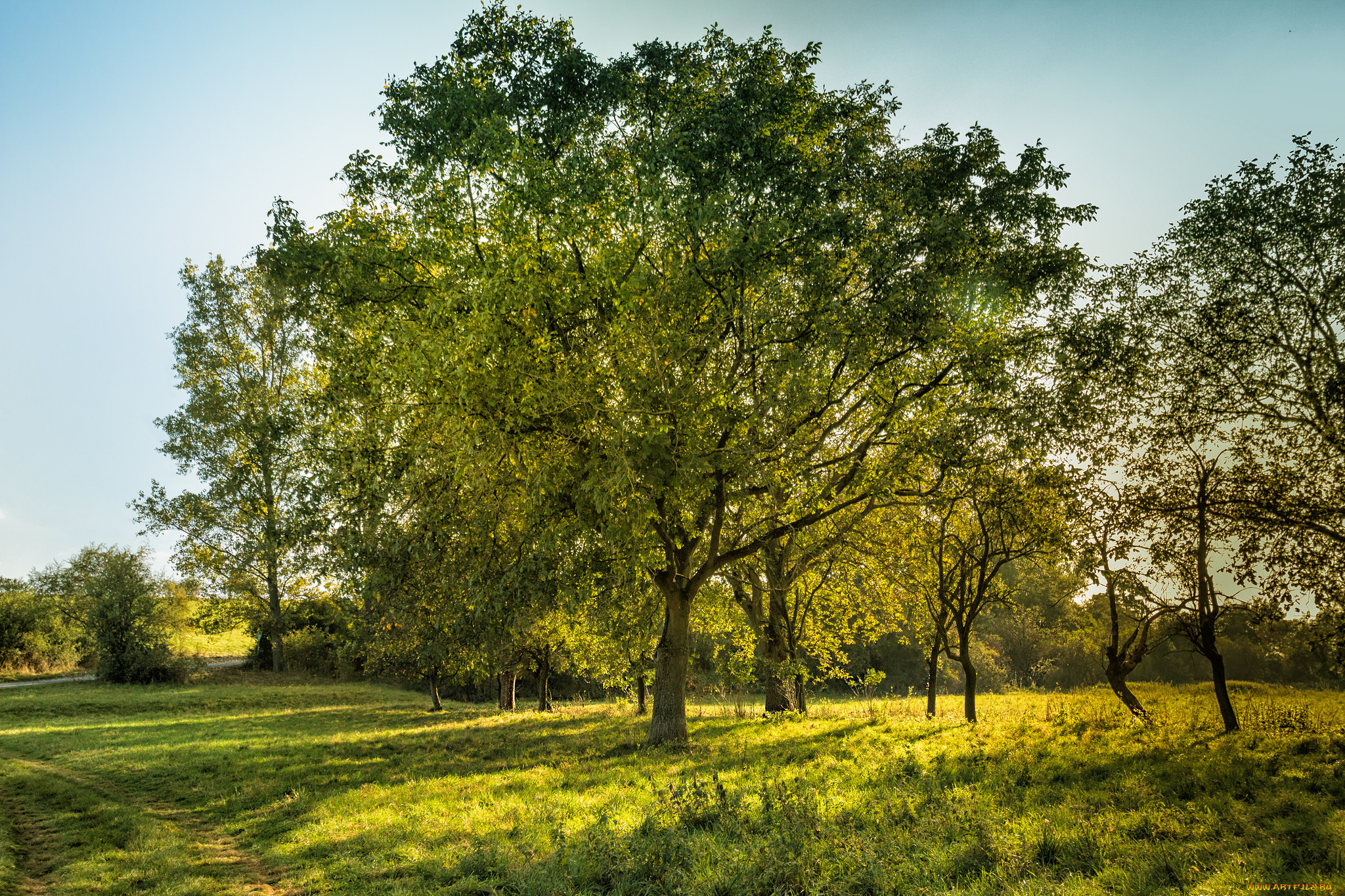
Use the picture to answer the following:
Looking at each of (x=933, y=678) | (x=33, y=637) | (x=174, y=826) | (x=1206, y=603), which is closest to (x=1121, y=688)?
(x=1206, y=603)

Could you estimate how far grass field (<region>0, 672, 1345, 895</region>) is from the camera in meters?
6.41

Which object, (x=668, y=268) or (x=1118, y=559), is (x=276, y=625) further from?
(x=1118, y=559)

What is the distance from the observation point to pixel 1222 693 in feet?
44.7

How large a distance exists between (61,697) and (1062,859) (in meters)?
37.0

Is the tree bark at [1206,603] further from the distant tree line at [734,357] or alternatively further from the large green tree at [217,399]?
the large green tree at [217,399]

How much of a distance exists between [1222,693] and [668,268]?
47.6 feet

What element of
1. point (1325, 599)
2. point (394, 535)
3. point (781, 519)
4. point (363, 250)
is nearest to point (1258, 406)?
point (1325, 599)

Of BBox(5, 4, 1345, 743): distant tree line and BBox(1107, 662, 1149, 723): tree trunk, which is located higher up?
BBox(5, 4, 1345, 743): distant tree line

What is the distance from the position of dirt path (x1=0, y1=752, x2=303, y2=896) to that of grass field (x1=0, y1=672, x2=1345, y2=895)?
0.19 ft

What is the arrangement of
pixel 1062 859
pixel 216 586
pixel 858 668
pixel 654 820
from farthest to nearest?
pixel 858 668 → pixel 216 586 → pixel 654 820 → pixel 1062 859

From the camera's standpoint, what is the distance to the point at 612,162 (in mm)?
13766

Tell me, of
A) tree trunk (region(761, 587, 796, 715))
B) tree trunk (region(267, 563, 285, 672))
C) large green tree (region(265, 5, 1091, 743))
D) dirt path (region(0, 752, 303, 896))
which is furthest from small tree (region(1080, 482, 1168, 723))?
tree trunk (region(267, 563, 285, 672))

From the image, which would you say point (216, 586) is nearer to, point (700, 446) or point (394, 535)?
point (394, 535)

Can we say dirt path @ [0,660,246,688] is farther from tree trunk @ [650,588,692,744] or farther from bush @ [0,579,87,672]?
tree trunk @ [650,588,692,744]
